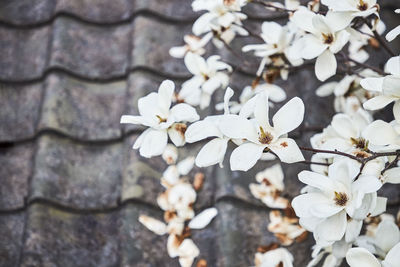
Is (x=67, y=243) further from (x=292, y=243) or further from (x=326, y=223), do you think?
(x=326, y=223)

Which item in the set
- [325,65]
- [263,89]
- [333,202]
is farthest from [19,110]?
[333,202]

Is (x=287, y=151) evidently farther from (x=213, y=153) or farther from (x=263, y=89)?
(x=263, y=89)

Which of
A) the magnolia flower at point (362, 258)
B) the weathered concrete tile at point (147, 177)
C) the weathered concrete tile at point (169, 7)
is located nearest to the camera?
the magnolia flower at point (362, 258)

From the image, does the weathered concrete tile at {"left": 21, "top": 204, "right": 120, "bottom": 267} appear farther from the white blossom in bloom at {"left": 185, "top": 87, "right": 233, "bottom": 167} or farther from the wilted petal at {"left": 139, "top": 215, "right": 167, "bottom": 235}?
the white blossom in bloom at {"left": 185, "top": 87, "right": 233, "bottom": 167}

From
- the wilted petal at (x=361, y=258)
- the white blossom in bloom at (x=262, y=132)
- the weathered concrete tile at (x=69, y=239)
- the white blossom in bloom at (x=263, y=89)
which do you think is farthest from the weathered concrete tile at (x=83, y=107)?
the wilted petal at (x=361, y=258)

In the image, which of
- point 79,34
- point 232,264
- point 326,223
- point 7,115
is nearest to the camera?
point 326,223

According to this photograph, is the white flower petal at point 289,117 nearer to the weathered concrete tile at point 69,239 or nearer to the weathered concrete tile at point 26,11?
the weathered concrete tile at point 69,239

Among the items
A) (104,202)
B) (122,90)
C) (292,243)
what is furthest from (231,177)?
(122,90)

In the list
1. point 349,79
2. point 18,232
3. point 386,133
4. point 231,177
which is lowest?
point 18,232
